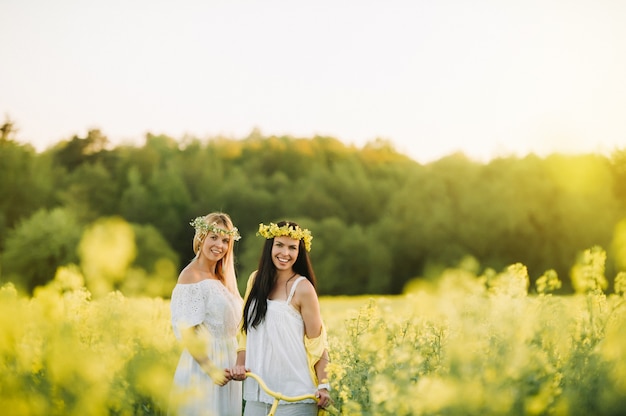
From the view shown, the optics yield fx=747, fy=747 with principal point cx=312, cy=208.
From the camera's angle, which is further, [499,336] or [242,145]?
[242,145]

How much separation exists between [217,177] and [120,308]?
4689 centimetres

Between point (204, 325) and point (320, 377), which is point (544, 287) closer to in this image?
point (320, 377)

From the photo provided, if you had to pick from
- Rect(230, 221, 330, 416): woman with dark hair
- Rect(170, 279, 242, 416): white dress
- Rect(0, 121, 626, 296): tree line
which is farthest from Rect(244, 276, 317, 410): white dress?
Rect(0, 121, 626, 296): tree line

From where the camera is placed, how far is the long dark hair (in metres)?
5.21

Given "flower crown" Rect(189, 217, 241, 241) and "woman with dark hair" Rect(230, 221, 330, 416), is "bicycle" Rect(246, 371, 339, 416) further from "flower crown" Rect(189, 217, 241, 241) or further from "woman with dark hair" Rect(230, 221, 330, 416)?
"flower crown" Rect(189, 217, 241, 241)

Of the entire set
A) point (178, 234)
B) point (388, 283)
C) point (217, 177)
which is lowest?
point (388, 283)

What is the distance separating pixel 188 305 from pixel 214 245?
1.67 feet

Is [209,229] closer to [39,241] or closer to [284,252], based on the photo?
[284,252]

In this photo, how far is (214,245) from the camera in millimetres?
5746

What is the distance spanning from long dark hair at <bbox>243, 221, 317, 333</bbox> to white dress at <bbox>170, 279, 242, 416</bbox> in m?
0.46

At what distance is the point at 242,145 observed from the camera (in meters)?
55.4

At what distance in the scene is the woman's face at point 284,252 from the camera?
524cm

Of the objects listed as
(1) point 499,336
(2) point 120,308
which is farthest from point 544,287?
(2) point 120,308

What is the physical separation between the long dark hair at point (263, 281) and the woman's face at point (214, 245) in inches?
20.4
